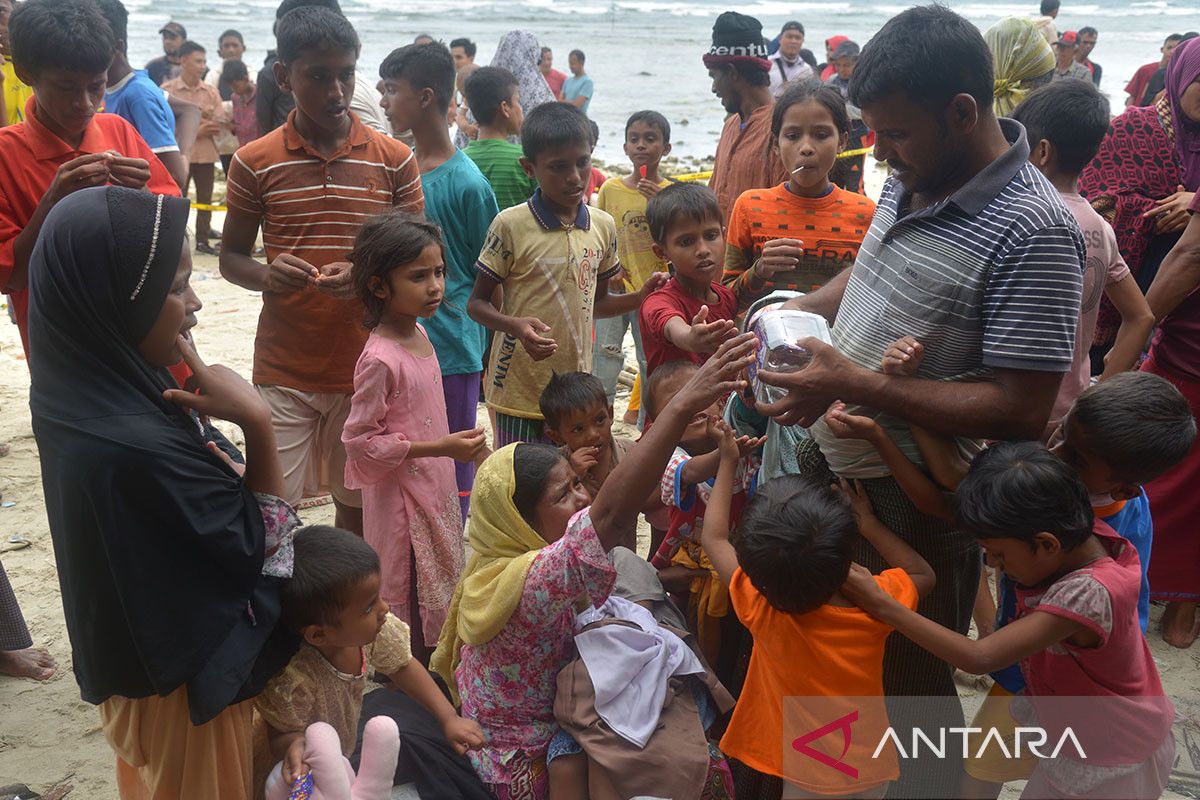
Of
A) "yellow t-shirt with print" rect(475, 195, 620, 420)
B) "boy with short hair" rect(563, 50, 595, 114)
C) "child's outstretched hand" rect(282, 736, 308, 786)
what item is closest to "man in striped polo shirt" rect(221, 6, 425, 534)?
"yellow t-shirt with print" rect(475, 195, 620, 420)

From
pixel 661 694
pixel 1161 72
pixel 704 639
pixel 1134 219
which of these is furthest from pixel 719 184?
pixel 1161 72

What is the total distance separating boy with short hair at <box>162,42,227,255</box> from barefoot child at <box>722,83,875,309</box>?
8.06 meters

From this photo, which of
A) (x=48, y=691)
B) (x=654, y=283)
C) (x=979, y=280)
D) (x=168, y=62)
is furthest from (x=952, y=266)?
(x=168, y=62)

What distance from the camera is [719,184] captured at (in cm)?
528

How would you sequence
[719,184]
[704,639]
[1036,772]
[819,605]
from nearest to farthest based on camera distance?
[819,605]
[1036,772]
[704,639]
[719,184]

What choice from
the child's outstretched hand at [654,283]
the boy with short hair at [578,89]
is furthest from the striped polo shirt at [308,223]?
the boy with short hair at [578,89]

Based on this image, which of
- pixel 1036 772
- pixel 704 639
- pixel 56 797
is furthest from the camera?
pixel 704 639

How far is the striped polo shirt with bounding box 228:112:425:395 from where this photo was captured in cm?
373

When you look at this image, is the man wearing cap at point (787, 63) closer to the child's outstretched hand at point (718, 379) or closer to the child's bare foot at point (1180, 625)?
the child's bare foot at point (1180, 625)

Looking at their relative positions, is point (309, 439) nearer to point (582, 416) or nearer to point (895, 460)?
point (582, 416)

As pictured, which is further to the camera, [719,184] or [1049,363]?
[719,184]

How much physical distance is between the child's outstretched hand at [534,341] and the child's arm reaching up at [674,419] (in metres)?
1.39

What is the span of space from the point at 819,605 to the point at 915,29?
4.42 feet

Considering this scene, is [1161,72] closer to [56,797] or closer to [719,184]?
[719,184]
